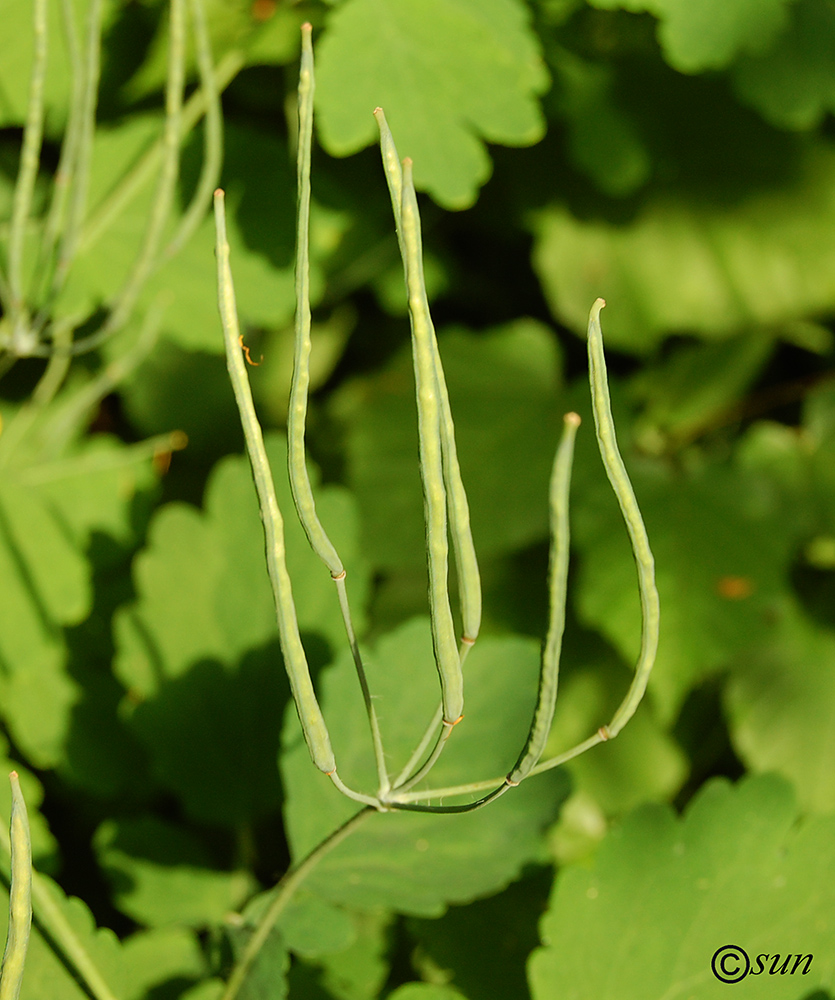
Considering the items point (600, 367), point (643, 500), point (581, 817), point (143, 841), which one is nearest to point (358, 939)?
point (143, 841)

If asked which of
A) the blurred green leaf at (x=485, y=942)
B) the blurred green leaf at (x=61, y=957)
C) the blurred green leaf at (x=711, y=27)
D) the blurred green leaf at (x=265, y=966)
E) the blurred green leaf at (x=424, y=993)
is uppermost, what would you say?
the blurred green leaf at (x=711, y=27)

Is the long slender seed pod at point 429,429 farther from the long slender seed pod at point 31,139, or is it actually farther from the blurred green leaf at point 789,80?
the blurred green leaf at point 789,80

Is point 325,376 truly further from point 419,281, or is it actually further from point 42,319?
point 419,281

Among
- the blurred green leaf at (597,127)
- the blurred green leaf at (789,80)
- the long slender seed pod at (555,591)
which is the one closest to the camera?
the long slender seed pod at (555,591)

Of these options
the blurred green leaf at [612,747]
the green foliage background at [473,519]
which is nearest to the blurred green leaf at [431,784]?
the green foliage background at [473,519]

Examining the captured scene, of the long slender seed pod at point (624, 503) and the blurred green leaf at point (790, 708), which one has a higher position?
the long slender seed pod at point (624, 503)

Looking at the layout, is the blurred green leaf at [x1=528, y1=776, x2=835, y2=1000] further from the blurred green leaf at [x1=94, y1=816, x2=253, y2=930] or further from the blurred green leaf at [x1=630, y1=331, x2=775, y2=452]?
the blurred green leaf at [x1=630, y1=331, x2=775, y2=452]

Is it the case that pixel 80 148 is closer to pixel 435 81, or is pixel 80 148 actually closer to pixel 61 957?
pixel 435 81
